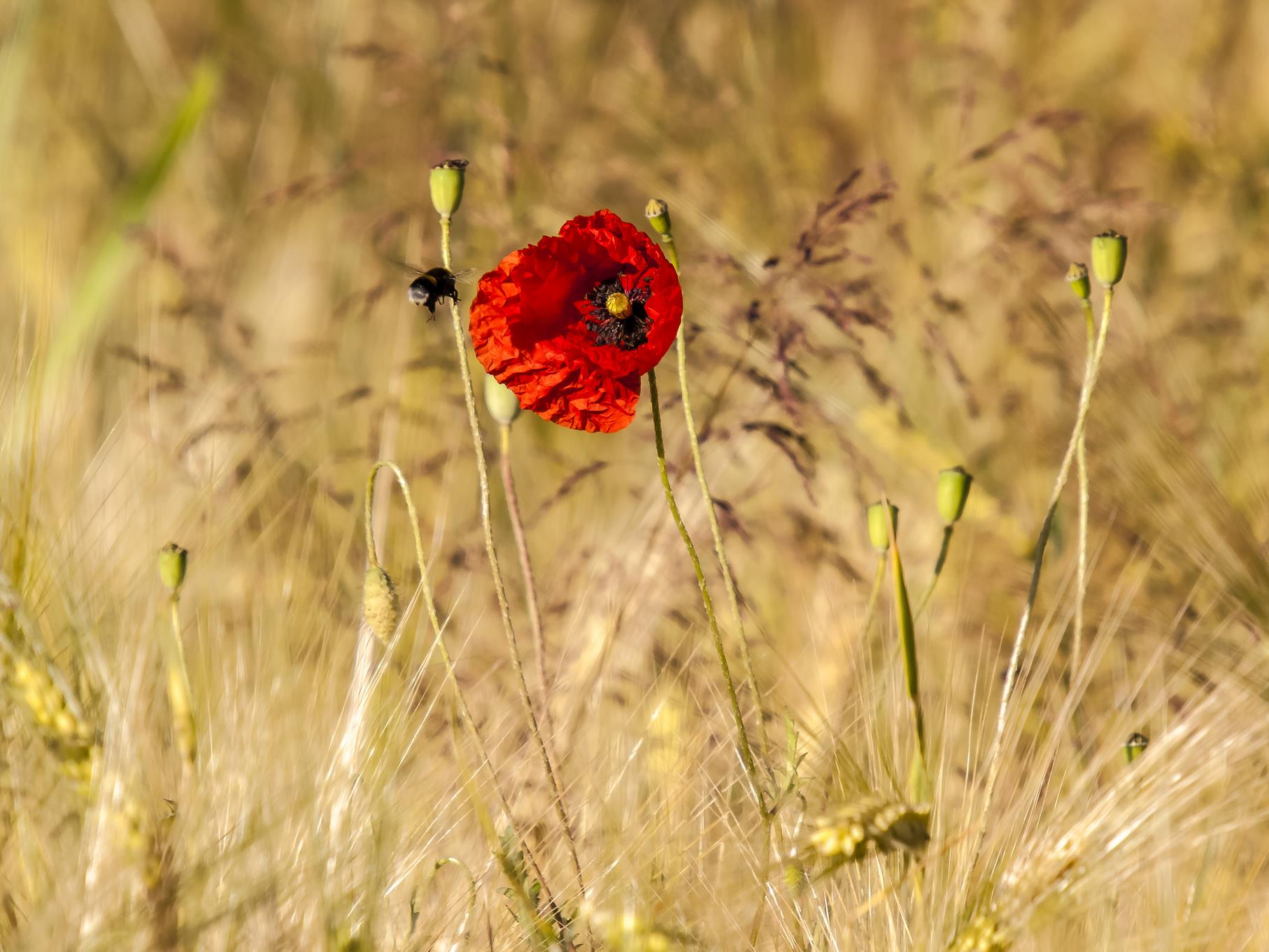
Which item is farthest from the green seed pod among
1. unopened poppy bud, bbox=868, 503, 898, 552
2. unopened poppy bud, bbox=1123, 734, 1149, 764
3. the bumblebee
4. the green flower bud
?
the green flower bud

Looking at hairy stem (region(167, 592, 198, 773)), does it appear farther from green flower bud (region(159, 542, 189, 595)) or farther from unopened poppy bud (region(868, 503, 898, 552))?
unopened poppy bud (region(868, 503, 898, 552))

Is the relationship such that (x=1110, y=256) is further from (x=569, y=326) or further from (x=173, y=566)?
(x=173, y=566)

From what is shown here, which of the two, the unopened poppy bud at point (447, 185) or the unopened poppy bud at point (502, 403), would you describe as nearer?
the unopened poppy bud at point (447, 185)

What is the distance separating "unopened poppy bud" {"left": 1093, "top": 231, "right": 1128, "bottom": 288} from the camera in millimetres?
630

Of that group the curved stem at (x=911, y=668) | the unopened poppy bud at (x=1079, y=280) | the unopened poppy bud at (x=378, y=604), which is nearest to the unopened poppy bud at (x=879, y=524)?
the curved stem at (x=911, y=668)

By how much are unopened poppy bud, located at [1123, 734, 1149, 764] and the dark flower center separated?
0.31m

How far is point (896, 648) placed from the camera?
0.70 meters

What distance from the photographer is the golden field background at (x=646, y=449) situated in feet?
2.02

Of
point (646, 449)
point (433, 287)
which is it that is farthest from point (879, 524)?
point (646, 449)

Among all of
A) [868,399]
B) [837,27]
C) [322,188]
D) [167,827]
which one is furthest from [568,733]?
[837,27]

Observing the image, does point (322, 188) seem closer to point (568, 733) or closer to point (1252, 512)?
point (568, 733)

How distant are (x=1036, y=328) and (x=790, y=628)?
1.31ft

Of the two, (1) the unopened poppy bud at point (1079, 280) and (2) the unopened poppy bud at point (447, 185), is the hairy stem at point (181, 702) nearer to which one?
(2) the unopened poppy bud at point (447, 185)

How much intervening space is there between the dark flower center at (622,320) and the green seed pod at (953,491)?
0.17 metres
